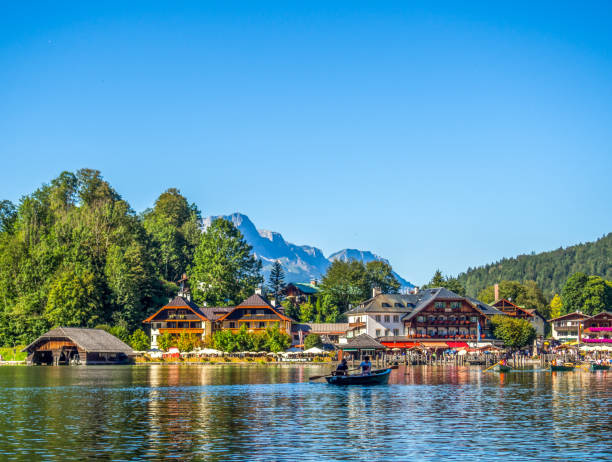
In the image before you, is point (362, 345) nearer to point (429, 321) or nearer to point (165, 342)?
point (429, 321)

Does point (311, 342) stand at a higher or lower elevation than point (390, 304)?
lower

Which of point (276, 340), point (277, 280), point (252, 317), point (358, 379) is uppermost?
point (277, 280)

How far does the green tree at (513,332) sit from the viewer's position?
123 meters

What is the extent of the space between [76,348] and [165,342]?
15.6 m

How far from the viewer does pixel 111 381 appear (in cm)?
7194

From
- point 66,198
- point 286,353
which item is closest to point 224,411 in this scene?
point 286,353

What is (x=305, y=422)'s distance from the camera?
128 ft

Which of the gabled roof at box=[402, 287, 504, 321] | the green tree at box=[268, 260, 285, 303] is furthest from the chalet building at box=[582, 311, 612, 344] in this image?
the green tree at box=[268, 260, 285, 303]

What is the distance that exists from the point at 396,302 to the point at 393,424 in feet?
317

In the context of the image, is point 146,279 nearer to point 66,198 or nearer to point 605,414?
point 66,198

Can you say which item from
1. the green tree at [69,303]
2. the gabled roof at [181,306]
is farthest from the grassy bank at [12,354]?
the gabled roof at [181,306]

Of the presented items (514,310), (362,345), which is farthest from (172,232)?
(514,310)

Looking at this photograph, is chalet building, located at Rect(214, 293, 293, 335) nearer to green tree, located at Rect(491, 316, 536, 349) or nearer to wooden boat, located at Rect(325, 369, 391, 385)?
green tree, located at Rect(491, 316, 536, 349)

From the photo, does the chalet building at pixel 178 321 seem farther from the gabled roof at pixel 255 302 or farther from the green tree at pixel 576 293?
the green tree at pixel 576 293
